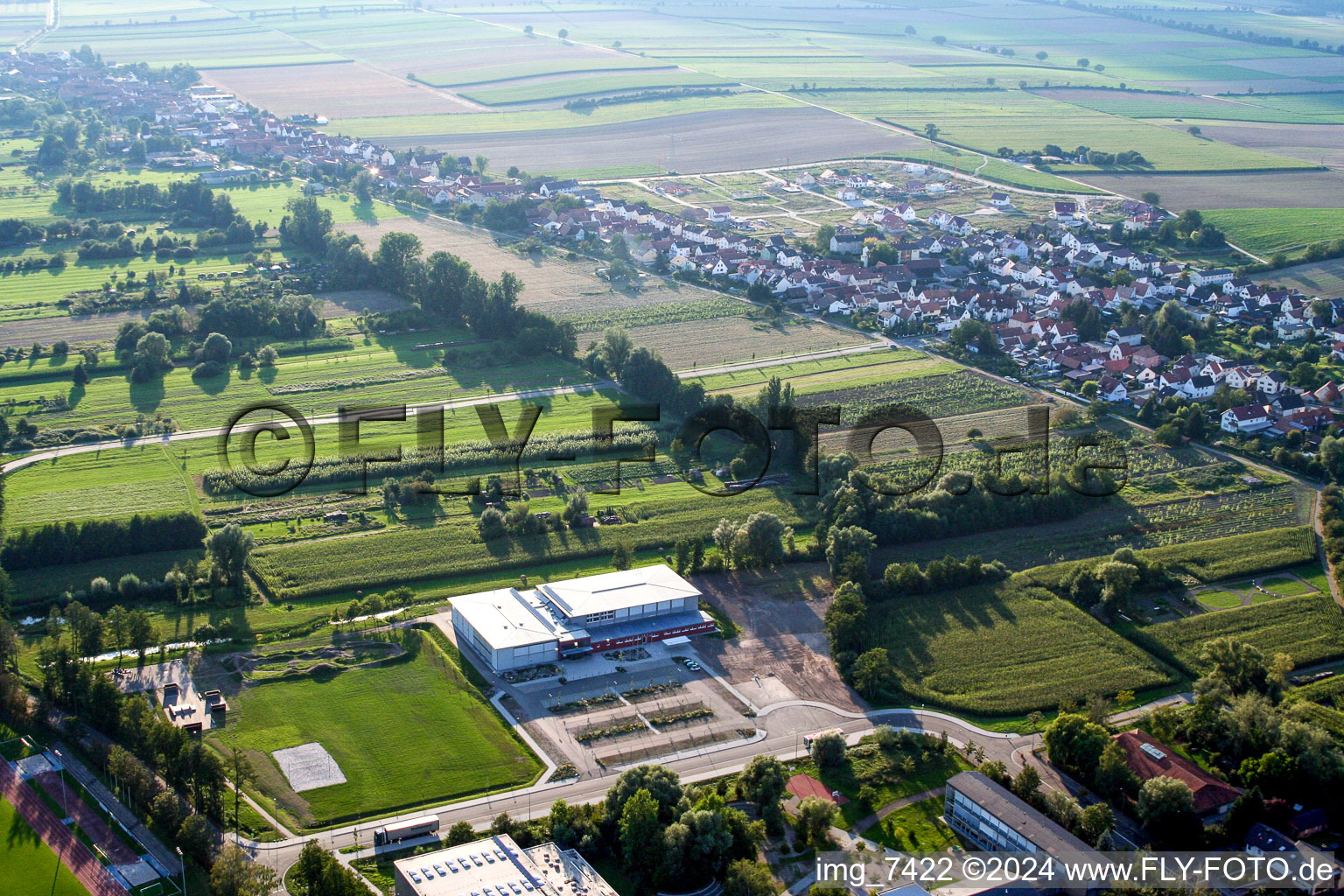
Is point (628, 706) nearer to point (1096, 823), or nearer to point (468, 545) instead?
point (468, 545)

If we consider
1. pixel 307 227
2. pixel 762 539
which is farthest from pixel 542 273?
pixel 762 539

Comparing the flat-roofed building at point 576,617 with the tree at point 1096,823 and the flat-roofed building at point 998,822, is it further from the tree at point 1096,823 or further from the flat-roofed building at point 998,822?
the tree at point 1096,823

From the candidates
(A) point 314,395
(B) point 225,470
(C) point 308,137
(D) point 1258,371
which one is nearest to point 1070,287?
(D) point 1258,371

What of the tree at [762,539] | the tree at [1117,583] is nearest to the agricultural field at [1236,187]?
the tree at [1117,583]

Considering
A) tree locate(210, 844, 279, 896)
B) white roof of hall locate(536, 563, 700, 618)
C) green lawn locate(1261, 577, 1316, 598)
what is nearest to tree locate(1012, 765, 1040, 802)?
white roof of hall locate(536, 563, 700, 618)

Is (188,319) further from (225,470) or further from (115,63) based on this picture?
(115,63)
